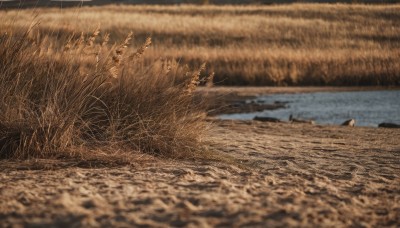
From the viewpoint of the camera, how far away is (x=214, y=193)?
4281 mm

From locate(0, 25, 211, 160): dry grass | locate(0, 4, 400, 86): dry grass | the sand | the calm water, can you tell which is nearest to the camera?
the sand

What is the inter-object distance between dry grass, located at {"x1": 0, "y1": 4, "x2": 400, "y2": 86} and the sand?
5.71ft

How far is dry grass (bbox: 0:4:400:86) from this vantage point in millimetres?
21469

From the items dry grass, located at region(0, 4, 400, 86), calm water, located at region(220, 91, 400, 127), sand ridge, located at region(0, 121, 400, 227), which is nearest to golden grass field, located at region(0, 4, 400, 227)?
sand ridge, located at region(0, 121, 400, 227)

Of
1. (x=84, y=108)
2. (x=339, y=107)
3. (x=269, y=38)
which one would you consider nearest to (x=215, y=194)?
(x=84, y=108)

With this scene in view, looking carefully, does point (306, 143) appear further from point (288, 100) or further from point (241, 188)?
point (288, 100)

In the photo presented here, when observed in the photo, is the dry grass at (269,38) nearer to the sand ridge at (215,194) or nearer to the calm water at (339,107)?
the sand ridge at (215,194)

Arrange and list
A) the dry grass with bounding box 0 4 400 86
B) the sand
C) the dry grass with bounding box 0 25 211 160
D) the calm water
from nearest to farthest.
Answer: the sand
the dry grass with bounding box 0 25 211 160
the calm water
the dry grass with bounding box 0 4 400 86

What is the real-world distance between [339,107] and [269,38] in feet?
54.4

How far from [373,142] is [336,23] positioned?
30590 mm

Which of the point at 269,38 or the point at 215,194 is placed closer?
the point at 215,194

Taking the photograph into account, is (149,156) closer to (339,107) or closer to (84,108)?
(84,108)

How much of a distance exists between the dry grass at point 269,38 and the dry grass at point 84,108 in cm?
47

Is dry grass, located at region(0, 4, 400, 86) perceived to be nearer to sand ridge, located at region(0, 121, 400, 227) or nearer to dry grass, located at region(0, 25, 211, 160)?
dry grass, located at region(0, 25, 211, 160)
